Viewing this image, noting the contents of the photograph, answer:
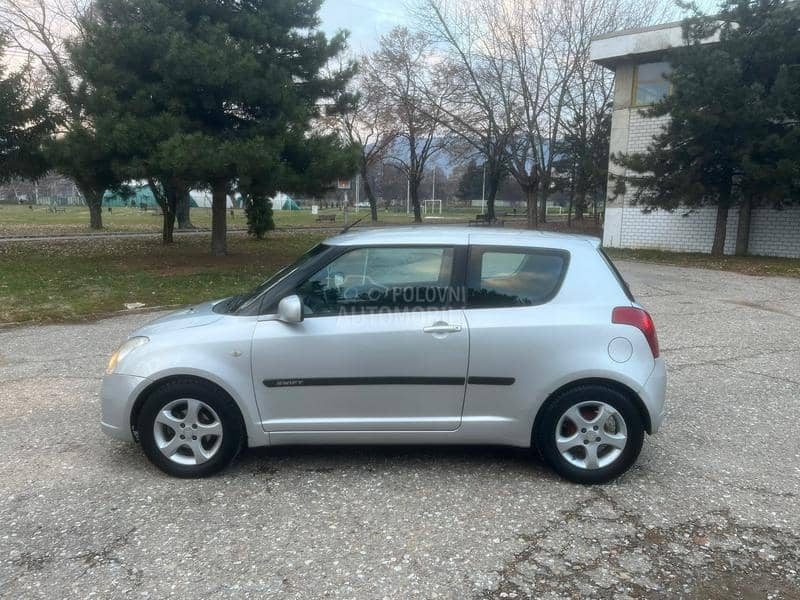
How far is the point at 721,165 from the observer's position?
1897 cm

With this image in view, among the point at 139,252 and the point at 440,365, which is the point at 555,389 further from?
the point at 139,252

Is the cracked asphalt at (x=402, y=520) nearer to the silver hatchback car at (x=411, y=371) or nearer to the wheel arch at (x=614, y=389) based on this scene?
the silver hatchback car at (x=411, y=371)

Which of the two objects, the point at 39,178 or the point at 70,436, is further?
the point at 39,178

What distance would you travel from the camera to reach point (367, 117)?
4172cm

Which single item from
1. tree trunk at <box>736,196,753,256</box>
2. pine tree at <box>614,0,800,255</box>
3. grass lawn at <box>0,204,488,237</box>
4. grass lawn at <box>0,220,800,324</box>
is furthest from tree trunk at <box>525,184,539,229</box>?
tree trunk at <box>736,196,753,256</box>

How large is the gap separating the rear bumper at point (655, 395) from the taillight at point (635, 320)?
121mm

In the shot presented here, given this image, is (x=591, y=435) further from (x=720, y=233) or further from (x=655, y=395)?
(x=720, y=233)

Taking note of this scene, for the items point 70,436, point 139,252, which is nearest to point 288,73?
point 139,252

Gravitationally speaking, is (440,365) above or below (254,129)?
below

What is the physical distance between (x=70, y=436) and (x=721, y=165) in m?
19.8

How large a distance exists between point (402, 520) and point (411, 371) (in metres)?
0.87

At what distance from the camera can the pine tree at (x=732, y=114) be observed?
16.9 m

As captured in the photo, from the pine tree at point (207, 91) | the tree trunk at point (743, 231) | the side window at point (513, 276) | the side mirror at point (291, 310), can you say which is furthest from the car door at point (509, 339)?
the tree trunk at point (743, 231)

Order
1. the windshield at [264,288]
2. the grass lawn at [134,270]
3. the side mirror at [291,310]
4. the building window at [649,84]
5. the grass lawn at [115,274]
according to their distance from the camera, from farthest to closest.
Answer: the building window at [649,84]
the grass lawn at [134,270]
the grass lawn at [115,274]
the windshield at [264,288]
the side mirror at [291,310]
